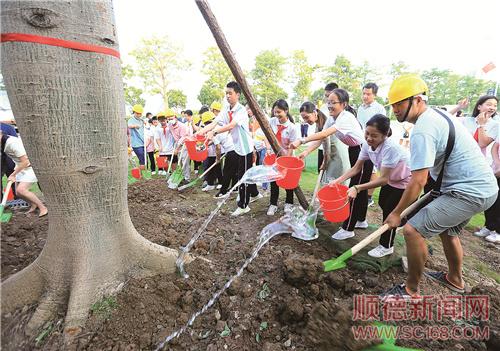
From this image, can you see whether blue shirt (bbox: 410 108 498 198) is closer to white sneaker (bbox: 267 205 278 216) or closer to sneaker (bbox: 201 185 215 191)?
white sneaker (bbox: 267 205 278 216)

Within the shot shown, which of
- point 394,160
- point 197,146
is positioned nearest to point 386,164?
point 394,160

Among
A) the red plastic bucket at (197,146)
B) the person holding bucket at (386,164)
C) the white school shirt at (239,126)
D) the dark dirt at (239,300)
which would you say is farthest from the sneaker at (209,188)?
the person holding bucket at (386,164)

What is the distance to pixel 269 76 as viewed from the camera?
130 ft

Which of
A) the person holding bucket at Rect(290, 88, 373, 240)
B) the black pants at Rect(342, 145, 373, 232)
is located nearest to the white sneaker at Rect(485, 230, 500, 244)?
the person holding bucket at Rect(290, 88, 373, 240)

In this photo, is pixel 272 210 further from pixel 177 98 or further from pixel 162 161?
pixel 177 98

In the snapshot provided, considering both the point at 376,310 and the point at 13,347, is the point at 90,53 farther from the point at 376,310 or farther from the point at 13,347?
the point at 376,310

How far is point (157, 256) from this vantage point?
2.35 metres

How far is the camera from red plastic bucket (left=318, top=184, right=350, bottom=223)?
9.55 ft

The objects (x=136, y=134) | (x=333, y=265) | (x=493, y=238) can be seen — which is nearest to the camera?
(x=333, y=265)

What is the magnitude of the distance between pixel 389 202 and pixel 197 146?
371 centimetres

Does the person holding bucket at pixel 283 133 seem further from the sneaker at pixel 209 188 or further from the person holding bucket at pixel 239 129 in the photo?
the sneaker at pixel 209 188

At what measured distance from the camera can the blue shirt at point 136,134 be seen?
789cm

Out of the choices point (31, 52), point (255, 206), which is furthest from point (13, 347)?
point (255, 206)

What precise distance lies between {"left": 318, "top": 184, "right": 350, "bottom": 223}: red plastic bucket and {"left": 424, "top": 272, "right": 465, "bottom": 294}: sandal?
1027 mm
